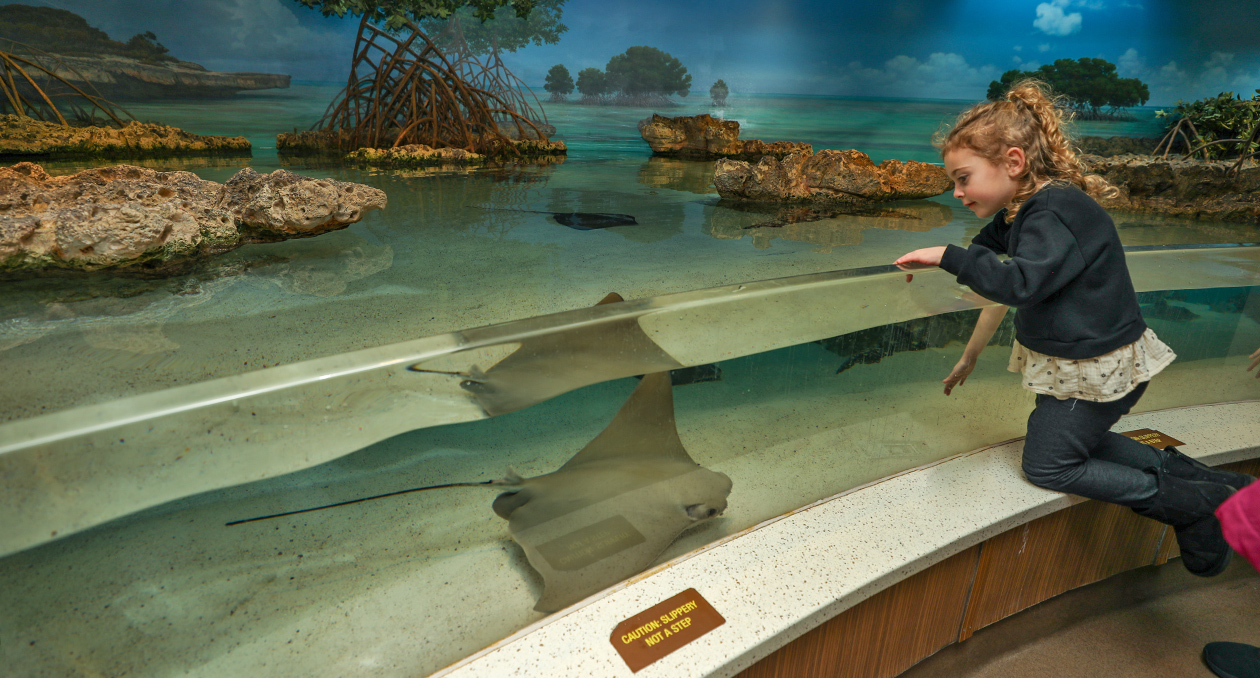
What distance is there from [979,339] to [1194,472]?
0.54m

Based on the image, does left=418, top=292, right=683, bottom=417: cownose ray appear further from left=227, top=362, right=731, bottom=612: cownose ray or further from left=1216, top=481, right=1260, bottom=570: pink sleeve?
left=1216, top=481, right=1260, bottom=570: pink sleeve

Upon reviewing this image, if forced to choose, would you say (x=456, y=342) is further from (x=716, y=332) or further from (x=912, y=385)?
(x=912, y=385)

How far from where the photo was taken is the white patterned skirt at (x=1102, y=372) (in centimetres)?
115

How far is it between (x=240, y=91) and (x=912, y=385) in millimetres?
7958

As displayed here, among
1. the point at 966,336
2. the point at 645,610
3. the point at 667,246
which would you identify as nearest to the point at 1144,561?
the point at 966,336

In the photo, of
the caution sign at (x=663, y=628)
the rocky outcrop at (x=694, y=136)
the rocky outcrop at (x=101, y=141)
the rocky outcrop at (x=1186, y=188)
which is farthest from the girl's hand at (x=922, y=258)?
the rocky outcrop at (x=694, y=136)

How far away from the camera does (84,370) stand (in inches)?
47.8

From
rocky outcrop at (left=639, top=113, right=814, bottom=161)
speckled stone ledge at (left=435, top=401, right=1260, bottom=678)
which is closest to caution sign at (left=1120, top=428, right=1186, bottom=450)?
speckled stone ledge at (left=435, top=401, right=1260, bottom=678)

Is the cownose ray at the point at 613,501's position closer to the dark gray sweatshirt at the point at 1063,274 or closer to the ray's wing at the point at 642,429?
the ray's wing at the point at 642,429

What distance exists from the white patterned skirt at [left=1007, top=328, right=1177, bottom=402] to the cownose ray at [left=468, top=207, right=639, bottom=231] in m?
2.23

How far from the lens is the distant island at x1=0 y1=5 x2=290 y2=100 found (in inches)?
198

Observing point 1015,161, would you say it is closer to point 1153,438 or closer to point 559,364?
point 1153,438

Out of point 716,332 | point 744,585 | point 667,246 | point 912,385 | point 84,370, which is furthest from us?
point 667,246

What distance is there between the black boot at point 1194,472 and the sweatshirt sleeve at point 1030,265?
2.01 feet
